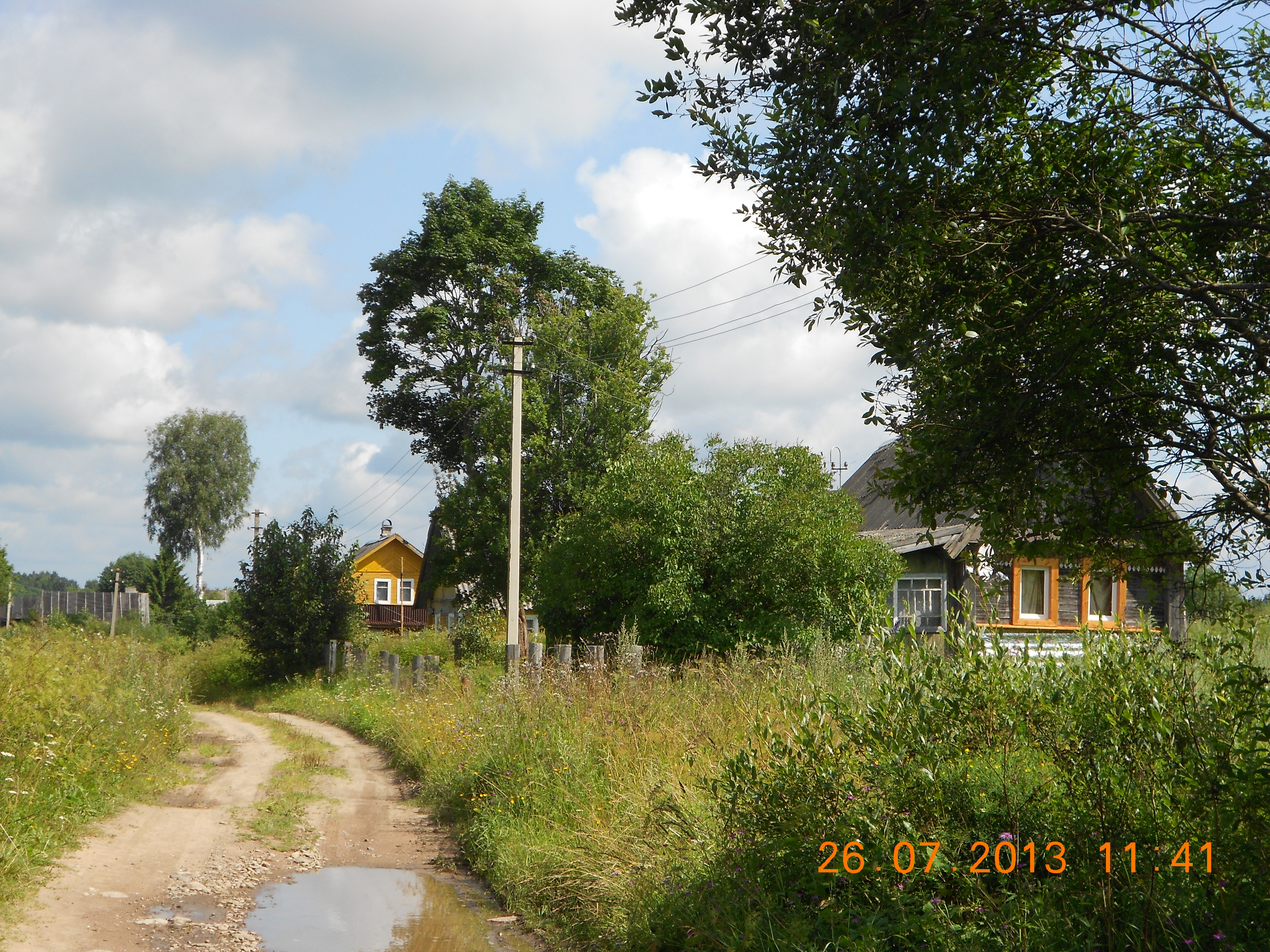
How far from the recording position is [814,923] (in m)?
4.70

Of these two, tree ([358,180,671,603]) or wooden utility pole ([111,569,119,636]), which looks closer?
tree ([358,180,671,603])

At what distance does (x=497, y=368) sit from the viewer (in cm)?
2445

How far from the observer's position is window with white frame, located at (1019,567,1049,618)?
21.0 metres

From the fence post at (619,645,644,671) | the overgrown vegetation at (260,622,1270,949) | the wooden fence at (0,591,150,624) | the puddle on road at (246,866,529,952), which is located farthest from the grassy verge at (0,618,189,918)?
the wooden fence at (0,591,150,624)

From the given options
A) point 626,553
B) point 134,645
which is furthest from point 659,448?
point 134,645

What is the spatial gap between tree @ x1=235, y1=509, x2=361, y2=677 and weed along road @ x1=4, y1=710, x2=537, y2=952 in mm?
14383

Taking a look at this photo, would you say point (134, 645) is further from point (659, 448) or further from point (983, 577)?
point (983, 577)

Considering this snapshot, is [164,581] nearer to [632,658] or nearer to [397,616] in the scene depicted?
[397,616]

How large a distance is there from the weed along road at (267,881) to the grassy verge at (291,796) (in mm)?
32

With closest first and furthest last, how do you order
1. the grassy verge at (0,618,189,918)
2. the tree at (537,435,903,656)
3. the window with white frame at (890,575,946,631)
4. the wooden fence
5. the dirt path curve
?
1. the grassy verge at (0,618,189,918)
2. the dirt path curve
3. the tree at (537,435,903,656)
4. the window with white frame at (890,575,946,631)
5. the wooden fence

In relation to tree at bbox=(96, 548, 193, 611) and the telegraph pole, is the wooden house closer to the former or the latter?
the telegraph pole

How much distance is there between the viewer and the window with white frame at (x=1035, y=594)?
2095 cm

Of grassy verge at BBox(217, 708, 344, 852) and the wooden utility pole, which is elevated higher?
the wooden utility pole

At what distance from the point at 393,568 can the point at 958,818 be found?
55.6 meters
